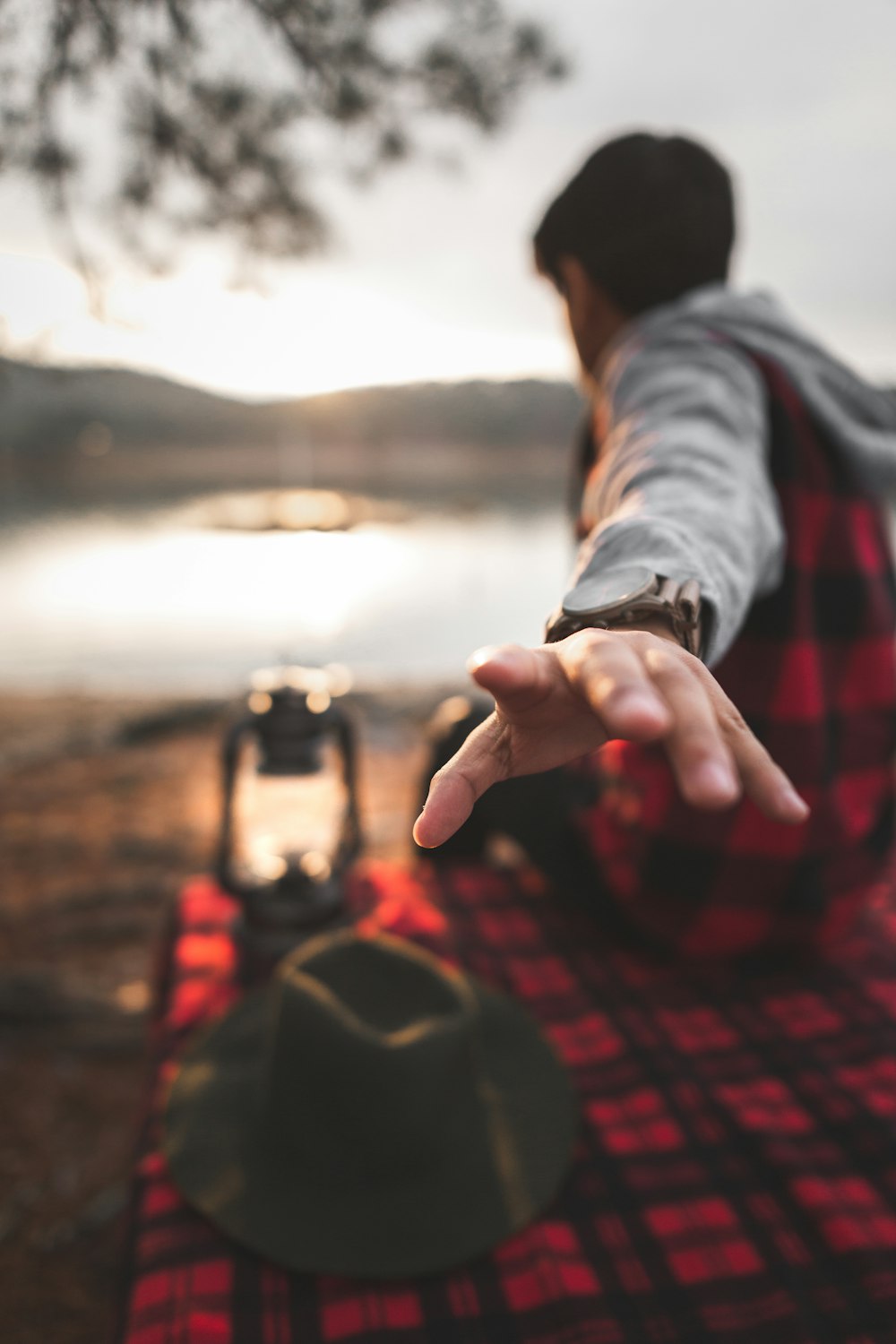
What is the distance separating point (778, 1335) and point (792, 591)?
950 mm

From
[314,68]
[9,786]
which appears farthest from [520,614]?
[314,68]

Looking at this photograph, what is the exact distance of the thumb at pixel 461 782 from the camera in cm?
47

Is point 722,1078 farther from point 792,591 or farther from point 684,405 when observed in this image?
point 684,405

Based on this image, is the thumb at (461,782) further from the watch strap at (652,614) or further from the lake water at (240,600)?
the lake water at (240,600)

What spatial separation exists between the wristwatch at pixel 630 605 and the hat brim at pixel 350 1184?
2.60ft

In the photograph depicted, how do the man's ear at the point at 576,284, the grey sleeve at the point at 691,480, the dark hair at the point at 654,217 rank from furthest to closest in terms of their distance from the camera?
the man's ear at the point at 576,284
the dark hair at the point at 654,217
the grey sleeve at the point at 691,480

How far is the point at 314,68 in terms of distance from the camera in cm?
214

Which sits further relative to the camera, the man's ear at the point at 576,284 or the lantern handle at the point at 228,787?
the lantern handle at the point at 228,787

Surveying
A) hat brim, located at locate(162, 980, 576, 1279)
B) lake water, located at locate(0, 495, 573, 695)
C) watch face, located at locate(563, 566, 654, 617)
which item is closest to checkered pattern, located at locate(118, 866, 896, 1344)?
hat brim, located at locate(162, 980, 576, 1279)

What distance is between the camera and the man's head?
1339mm

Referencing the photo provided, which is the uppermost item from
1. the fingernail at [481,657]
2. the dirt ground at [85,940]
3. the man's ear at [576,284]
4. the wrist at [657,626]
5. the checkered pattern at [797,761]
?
the man's ear at [576,284]

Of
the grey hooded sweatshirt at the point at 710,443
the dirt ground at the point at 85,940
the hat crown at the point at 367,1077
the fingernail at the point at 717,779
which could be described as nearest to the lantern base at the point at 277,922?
the hat crown at the point at 367,1077

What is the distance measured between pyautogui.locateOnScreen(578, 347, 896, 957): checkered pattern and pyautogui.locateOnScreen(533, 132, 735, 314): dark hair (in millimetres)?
334

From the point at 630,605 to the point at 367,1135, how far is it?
2.59 feet
